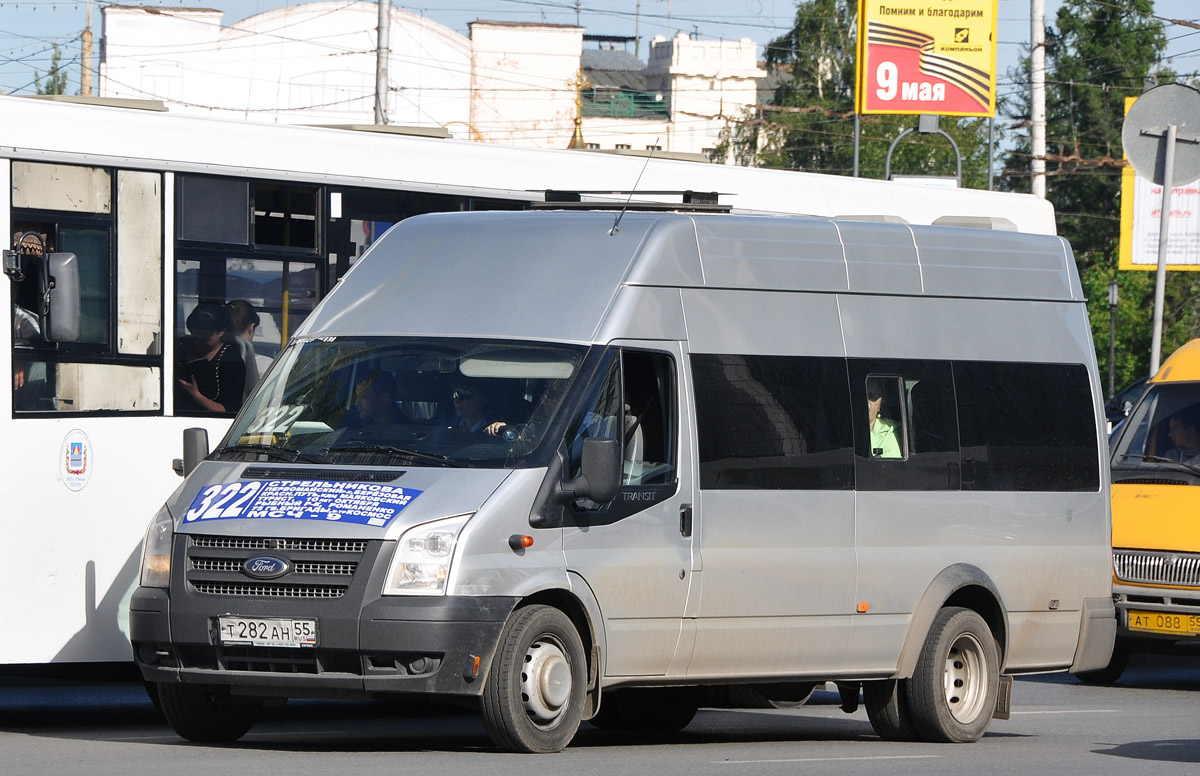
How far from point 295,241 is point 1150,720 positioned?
233 inches

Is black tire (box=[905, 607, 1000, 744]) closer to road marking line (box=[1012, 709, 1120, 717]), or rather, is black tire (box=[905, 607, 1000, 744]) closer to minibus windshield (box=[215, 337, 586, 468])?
road marking line (box=[1012, 709, 1120, 717])

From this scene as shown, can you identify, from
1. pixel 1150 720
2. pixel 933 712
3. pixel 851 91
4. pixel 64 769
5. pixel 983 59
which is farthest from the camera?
pixel 851 91

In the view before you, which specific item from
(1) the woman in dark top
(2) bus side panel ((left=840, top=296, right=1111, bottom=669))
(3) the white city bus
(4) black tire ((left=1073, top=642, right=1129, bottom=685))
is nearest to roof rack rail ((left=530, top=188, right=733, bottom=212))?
(2) bus side panel ((left=840, top=296, right=1111, bottom=669))

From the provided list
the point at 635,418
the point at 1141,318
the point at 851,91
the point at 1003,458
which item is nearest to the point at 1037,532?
the point at 1003,458

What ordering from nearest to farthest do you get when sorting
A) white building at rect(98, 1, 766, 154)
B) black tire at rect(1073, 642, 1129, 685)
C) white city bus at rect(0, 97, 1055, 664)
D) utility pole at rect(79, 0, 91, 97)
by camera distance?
white city bus at rect(0, 97, 1055, 664), black tire at rect(1073, 642, 1129, 685), utility pole at rect(79, 0, 91, 97), white building at rect(98, 1, 766, 154)

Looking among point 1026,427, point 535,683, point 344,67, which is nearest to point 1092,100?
point 344,67

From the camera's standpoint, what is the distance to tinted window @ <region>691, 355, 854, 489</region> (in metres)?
10.3

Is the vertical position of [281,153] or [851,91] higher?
[851,91]

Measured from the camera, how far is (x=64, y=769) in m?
8.86

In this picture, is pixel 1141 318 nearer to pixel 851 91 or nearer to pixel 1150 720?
pixel 851 91

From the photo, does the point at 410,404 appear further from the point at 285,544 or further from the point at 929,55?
the point at 929,55

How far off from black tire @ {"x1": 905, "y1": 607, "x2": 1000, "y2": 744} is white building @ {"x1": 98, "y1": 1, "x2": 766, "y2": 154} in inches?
2465

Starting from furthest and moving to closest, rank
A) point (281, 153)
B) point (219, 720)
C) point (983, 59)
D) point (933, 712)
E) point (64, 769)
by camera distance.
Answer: point (983, 59) < point (281, 153) < point (933, 712) < point (219, 720) < point (64, 769)

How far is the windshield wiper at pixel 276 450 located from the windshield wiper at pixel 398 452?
97 mm
